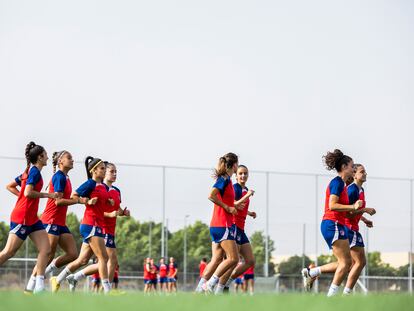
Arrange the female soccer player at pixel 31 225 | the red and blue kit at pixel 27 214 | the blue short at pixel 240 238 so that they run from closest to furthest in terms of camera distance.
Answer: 1. the female soccer player at pixel 31 225
2. the red and blue kit at pixel 27 214
3. the blue short at pixel 240 238

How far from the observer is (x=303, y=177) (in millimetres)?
32500

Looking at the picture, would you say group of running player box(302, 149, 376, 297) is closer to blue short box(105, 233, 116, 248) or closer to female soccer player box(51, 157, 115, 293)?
blue short box(105, 233, 116, 248)

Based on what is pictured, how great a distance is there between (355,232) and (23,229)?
4132mm

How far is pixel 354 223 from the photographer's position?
1264 cm

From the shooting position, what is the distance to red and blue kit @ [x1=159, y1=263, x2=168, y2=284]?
97.7 feet

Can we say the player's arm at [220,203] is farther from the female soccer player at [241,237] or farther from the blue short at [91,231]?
the blue short at [91,231]

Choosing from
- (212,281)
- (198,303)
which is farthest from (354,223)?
(198,303)

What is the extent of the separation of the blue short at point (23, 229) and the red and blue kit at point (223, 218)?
232cm

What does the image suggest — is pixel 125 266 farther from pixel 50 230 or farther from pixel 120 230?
pixel 50 230

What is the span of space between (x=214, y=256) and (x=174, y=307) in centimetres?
709

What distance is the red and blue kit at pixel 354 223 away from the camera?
12.2 metres

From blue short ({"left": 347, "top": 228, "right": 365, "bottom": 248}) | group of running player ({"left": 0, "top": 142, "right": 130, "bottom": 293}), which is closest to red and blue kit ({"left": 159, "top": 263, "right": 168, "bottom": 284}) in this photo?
group of running player ({"left": 0, "top": 142, "right": 130, "bottom": 293})

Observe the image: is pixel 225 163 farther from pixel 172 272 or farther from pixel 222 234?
pixel 172 272

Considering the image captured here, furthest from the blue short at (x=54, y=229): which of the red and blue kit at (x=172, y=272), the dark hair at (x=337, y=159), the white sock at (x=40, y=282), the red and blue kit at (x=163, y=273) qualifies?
the red and blue kit at (x=172, y=272)
